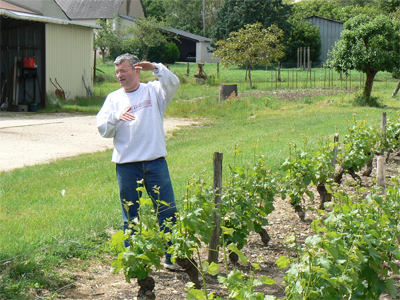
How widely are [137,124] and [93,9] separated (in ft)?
177

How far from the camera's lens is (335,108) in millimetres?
19109

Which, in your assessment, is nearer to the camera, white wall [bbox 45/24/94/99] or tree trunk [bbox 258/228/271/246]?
tree trunk [bbox 258/228/271/246]

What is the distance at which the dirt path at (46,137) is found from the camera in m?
11.0

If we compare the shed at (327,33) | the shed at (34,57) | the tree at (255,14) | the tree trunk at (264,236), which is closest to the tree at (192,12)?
the tree at (255,14)

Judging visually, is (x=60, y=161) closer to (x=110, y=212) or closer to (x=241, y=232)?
(x=110, y=212)

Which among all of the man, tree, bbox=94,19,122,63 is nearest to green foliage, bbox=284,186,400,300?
the man

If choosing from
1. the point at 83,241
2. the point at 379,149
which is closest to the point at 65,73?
the point at 379,149

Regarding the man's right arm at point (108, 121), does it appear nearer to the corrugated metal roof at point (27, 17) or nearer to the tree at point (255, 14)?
the corrugated metal roof at point (27, 17)

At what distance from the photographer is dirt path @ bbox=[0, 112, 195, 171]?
36.0 feet

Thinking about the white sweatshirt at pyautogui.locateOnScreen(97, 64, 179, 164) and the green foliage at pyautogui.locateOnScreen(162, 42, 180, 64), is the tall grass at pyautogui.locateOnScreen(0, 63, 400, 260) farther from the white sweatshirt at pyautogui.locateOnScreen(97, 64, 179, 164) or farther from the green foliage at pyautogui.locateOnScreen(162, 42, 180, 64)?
the green foliage at pyautogui.locateOnScreen(162, 42, 180, 64)

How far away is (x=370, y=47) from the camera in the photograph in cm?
1895

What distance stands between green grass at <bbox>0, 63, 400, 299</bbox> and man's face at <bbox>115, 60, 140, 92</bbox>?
1075mm

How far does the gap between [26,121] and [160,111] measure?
1305 cm

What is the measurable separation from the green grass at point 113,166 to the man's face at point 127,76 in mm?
1075
